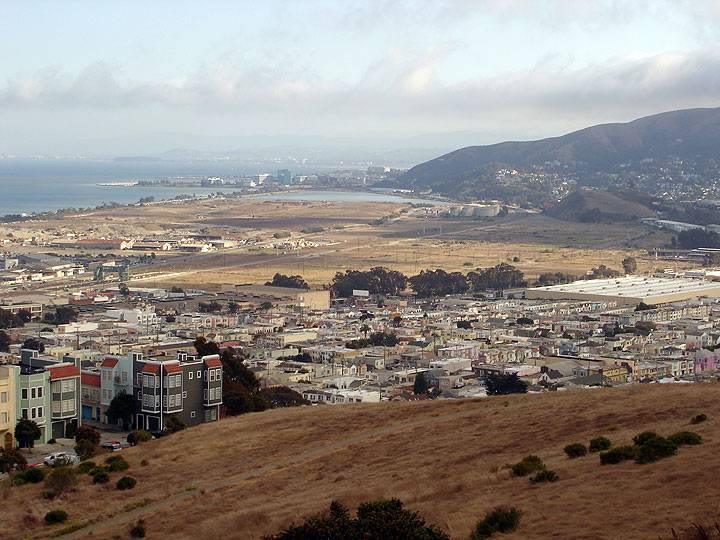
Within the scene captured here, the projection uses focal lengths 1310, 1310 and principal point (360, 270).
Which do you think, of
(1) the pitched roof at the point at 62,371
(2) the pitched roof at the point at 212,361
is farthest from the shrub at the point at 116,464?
(2) the pitched roof at the point at 212,361

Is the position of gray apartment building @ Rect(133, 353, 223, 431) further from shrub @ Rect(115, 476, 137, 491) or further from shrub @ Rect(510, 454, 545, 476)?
shrub @ Rect(510, 454, 545, 476)

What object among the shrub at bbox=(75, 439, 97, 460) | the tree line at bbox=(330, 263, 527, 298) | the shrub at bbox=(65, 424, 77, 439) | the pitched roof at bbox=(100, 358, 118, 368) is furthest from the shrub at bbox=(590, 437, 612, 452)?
the tree line at bbox=(330, 263, 527, 298)

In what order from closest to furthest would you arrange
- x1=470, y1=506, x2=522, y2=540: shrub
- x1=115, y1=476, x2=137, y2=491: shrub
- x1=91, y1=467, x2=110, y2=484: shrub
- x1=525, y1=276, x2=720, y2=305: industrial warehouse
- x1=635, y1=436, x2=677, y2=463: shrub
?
x1=470, y1=506, x2=522, y2=540: shrub → x1=635, y1=436, x2=677, y2=463: shrub → x1=115, y1=476, x2=137, y2=491: shrub → x1=91, y1=467, x2=110, y2=484: shrub → x1=525, y1=276, x2=720, y2=305: industrial warehouse

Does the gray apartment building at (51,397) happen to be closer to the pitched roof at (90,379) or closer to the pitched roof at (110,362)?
the pitched roof at (110,362)

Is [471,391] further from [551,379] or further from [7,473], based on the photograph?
[7,473]

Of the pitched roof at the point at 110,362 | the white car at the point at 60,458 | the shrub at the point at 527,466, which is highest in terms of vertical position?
the shrub at the point at 527,466
